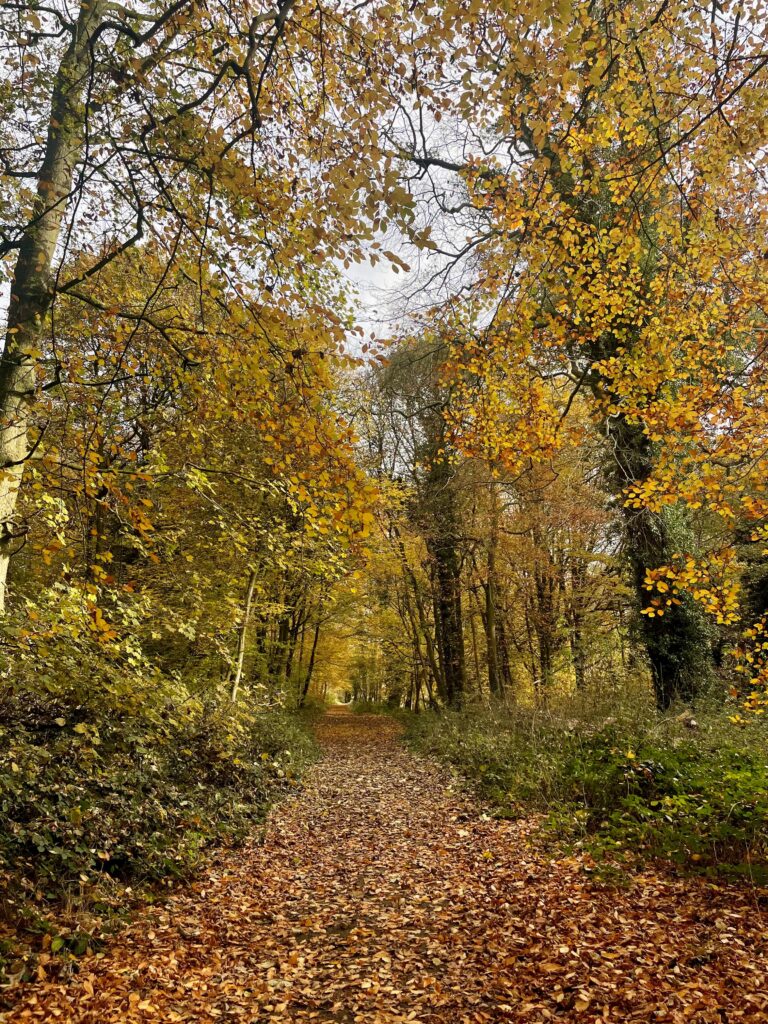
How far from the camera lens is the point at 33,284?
5.02 meters

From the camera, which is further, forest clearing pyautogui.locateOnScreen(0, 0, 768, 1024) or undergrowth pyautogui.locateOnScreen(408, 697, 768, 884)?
undergrowth pyautogui.locateOnScreen(408, 697, 768, 884)

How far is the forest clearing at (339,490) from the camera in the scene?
3.81 m

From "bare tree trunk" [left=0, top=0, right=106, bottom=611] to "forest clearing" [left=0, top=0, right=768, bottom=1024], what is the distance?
1.4 inches

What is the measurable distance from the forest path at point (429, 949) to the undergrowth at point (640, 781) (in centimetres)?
45

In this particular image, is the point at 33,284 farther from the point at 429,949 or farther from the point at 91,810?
the point at 429,949

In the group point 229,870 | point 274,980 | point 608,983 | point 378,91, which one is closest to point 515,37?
point 378,91

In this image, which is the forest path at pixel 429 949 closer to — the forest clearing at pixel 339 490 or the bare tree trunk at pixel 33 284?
the forest clearing at pixel 339 490

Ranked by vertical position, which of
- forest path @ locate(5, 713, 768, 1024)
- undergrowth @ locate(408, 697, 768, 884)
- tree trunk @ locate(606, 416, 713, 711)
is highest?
tree trunk @ locate(606, 416, 713, 711)

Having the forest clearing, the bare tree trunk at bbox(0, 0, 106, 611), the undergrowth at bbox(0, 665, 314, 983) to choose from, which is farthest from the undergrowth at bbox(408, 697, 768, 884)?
the bare tree trunk at bbox(0, 0, 106, 611)

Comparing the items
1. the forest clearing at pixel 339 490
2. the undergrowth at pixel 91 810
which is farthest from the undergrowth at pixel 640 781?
the undergrowth at pixel 91 810

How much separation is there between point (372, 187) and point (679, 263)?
555 centimetres

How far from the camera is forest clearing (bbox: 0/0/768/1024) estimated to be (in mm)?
3811

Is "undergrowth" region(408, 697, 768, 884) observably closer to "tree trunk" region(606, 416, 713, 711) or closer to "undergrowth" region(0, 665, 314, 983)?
"tree trunk" region(606, 416, 713, 711)

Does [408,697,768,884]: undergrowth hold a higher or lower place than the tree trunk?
lower
